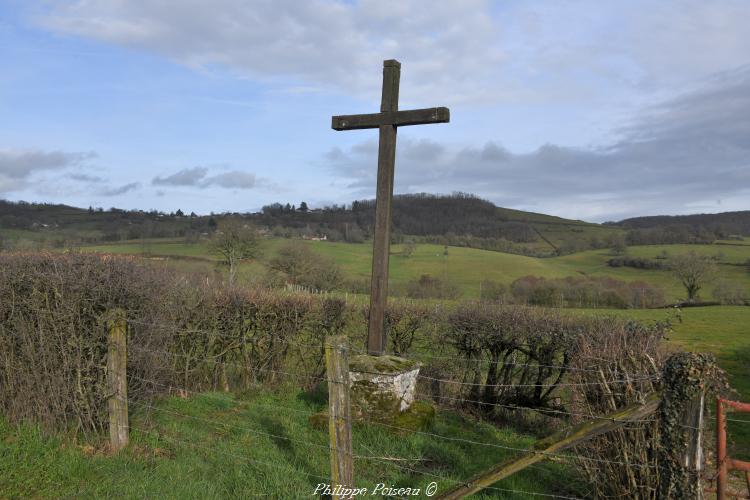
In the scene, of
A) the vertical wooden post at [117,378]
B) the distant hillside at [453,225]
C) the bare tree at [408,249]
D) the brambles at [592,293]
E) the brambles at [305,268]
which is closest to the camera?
the vertical wooden post at [117,378]

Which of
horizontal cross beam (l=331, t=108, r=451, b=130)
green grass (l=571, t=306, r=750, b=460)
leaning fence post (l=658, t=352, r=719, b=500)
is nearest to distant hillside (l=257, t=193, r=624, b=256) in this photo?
green grass (l=571, t=306, r=750, b=460)

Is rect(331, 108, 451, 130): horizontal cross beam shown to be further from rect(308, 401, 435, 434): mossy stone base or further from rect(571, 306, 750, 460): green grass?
rect(308, 401, 435, 434): mossy stone base

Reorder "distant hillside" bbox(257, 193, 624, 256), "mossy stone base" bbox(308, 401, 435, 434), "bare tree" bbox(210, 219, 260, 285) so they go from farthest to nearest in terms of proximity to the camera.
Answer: "distant hillside" bbox(257, 193, 624, 256)
"bare tree" bbox(210, 219, 260, 285)
"mossy stone base" bbox(308, 401, 435, 434)

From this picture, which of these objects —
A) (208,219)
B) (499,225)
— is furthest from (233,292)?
(499,225)

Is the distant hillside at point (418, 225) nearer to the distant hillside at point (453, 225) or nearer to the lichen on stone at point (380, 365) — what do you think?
the distant hillside at point (453, 225)

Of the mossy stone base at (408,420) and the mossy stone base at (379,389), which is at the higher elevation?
the mossy stone base at (379,389)

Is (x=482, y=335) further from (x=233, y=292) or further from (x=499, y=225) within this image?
(x=499, y=225)

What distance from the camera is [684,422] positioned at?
10.5ft

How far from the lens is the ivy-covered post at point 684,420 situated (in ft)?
10.3

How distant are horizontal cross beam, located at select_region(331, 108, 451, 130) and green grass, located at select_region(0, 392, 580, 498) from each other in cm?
372

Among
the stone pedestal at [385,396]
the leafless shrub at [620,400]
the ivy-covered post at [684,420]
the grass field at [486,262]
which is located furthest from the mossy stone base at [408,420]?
the grass field at [486,262]

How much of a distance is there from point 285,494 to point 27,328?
3531 millimetres

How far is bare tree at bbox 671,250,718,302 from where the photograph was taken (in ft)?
157

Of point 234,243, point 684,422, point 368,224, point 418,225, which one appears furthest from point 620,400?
point 418,225
